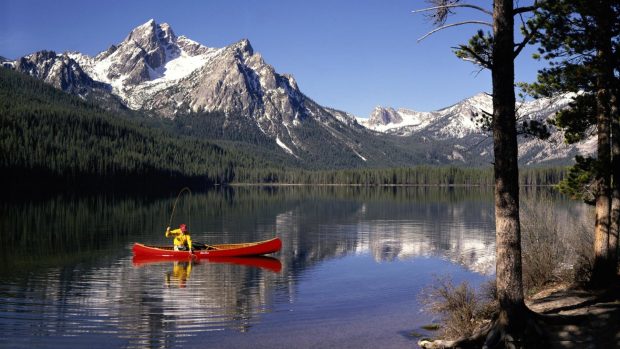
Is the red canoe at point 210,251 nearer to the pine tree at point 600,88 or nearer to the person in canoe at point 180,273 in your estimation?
the person in canoe at point 180,273

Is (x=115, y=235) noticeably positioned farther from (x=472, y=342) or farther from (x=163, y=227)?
(x=472, y=342)

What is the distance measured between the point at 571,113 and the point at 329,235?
4247cm

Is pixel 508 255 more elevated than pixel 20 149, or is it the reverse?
pixel 20 149

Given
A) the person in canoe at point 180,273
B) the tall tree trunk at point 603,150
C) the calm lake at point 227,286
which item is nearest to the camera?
the tall tree trunk at point 603,150

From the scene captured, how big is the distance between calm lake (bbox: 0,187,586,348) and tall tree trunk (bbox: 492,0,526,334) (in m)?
6.21

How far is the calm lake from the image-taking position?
2127 cm

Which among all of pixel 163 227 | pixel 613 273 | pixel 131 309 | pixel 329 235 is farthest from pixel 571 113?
pixel 163 227

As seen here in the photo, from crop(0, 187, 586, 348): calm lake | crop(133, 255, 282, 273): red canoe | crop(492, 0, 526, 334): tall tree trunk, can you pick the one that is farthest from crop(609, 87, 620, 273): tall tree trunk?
crop(133, 255, 282, 273): red canoe

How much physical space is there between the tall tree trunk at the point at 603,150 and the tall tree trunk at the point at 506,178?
5.45m

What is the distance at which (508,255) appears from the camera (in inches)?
549

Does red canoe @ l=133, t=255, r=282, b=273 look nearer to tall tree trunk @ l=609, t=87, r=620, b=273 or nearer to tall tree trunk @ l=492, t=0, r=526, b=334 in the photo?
tall tree trunk @ l=609, t=87, r=620, b=273

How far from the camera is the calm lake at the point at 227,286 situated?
2127cm

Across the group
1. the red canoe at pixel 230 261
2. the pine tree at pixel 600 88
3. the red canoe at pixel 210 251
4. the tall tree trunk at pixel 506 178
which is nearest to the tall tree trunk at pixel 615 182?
the pine tree at pixel 600 88

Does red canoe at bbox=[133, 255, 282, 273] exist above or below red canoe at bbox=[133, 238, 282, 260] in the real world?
below
